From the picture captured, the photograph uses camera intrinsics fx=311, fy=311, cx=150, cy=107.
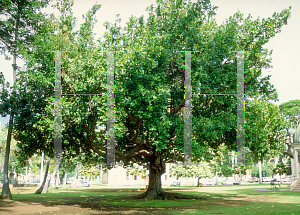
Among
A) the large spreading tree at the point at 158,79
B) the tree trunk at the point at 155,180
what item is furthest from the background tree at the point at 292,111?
the tree trunk at the point at 155,180

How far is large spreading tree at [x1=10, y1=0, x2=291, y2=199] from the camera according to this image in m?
17.1

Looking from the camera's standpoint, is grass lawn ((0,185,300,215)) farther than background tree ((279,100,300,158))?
No

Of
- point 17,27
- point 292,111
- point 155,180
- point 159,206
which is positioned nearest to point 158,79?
point 159,206

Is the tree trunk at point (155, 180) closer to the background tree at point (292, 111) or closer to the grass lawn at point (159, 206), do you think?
the grass lawn at point (159, 206)

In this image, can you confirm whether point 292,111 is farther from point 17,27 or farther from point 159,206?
point 17,27

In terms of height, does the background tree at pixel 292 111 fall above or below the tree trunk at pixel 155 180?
above

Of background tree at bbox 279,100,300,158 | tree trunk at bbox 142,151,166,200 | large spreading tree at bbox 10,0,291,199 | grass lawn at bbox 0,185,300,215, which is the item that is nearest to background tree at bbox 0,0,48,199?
large spreading tree at bbox 10,0,291,199

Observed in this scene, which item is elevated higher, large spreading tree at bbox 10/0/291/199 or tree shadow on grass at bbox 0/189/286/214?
large spreading tree at bbox 10/0/291/199

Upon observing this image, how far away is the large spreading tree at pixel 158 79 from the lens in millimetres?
17078

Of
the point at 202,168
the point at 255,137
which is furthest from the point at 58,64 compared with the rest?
the point at 202,168

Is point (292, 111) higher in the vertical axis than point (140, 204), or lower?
higher

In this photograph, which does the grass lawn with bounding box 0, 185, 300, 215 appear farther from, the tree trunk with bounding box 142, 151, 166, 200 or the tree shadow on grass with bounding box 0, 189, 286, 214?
the tree trunk with bounding box 142, 151, 166, 200

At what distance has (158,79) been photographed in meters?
17.5

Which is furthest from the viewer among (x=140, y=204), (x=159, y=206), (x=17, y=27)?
(x=17, y=27)
